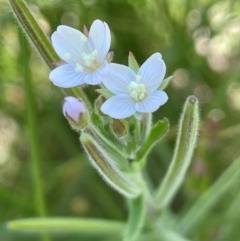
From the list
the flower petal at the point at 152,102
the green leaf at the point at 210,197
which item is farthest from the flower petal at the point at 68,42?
the green leaf at the point at 210,197

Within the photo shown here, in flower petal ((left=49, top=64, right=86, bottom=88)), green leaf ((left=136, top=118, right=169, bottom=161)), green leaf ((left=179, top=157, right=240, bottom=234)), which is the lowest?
green leaf ((left=179, top=157, right=240, bottom=234))

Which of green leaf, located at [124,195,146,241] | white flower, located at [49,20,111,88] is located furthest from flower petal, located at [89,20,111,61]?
green leaf, located at [124,195,146,241]

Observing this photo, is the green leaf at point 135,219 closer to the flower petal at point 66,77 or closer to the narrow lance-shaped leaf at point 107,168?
the narrow lance-shaped leaf at point 107,168

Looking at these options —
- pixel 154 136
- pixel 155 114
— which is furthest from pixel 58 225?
pixel 155 114

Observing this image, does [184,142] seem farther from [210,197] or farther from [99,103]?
[210,197]

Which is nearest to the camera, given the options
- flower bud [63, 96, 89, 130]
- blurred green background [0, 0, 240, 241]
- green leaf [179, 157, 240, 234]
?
flower bud [63, 96, 89, 130]

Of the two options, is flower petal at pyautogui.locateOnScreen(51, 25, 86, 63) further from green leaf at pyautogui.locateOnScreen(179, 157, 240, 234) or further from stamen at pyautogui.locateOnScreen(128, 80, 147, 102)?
green leaf at pyautogui.locateOnScreen(179, 157, 240, 234)
